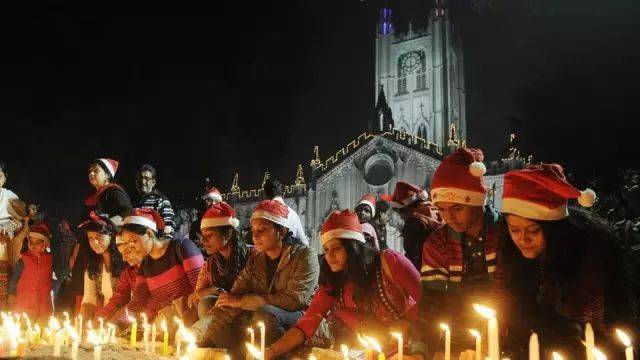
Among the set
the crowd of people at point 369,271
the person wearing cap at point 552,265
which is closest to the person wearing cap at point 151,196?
the crowd of people at point 369,271

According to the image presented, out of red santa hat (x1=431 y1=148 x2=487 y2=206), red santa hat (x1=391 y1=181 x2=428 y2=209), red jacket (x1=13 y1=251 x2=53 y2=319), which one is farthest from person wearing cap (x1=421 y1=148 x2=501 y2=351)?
red jacket (x1=13 y1=251 x2=53 y2=319)

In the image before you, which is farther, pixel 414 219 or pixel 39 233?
pixel 39 233

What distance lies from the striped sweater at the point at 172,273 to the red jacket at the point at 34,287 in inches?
108

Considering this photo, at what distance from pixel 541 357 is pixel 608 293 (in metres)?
0.68

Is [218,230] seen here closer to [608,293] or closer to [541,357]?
[541,357]

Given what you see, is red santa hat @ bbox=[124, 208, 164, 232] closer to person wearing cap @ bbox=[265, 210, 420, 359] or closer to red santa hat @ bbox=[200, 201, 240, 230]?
red santa hat @ bbox=[200, 201, 240, 230]

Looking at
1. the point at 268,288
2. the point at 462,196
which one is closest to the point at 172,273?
the point at 268,288

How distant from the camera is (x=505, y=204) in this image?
3.25 meters

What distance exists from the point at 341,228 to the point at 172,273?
234cm

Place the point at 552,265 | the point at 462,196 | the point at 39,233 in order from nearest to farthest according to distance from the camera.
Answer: the point at 552,265 < the point at 462,196 < the point at 39,233

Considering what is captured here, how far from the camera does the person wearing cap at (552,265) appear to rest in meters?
2.95

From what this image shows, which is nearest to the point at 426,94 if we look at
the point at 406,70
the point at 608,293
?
the point at 406,70

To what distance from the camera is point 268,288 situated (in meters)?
5.00

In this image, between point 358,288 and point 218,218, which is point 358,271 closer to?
point 358,288
